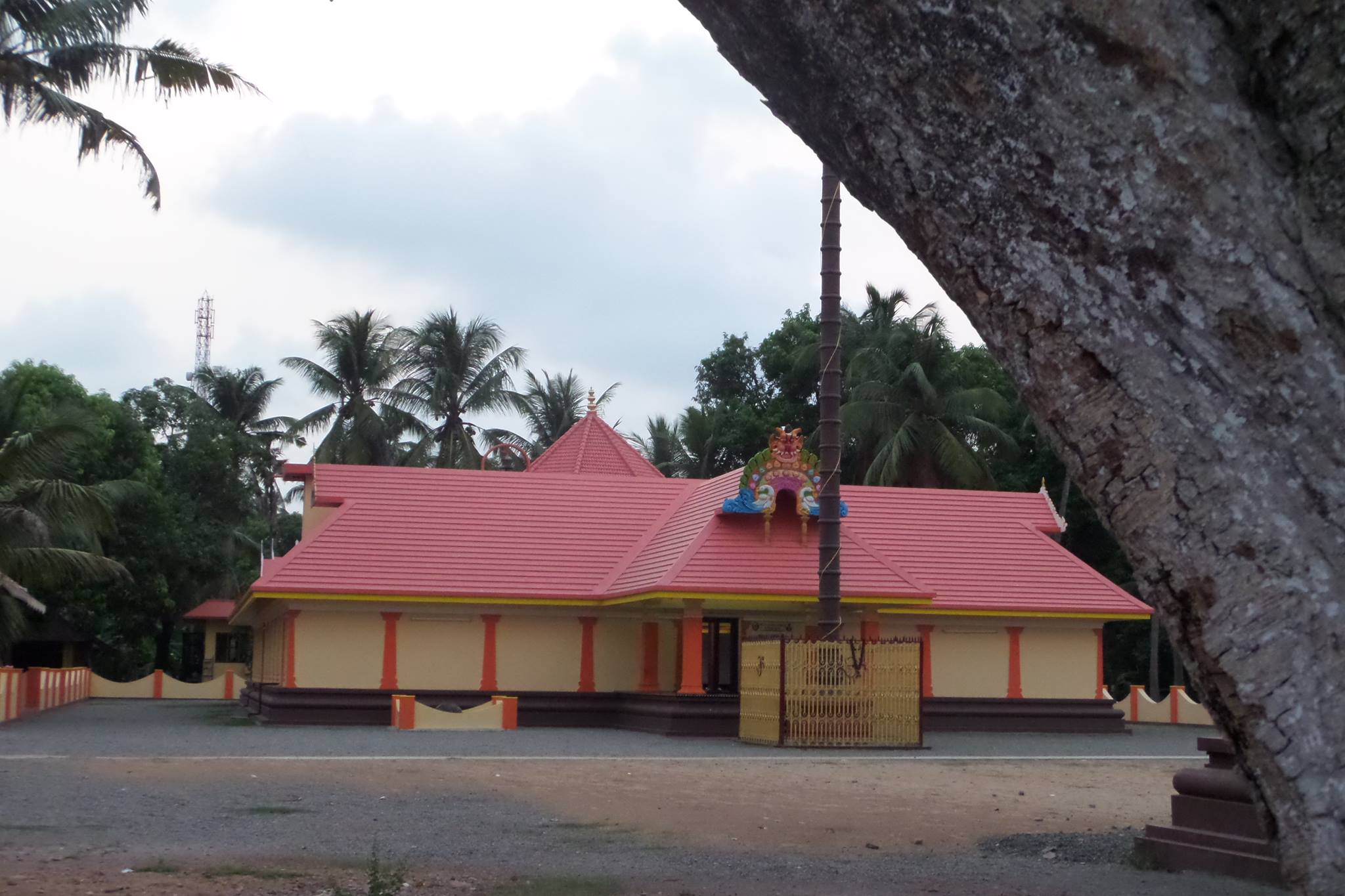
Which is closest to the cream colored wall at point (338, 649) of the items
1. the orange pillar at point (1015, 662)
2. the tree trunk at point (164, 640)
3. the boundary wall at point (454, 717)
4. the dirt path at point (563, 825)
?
the boundary wall at point (454, 717)

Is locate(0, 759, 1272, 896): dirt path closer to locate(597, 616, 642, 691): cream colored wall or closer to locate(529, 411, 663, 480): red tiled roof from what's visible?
locate(597, 616, 642, 691): cream colored wall

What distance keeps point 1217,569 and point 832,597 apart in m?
17.0

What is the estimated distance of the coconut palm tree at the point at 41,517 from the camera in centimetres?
2216

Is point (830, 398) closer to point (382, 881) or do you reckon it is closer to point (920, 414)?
point (382, 881)

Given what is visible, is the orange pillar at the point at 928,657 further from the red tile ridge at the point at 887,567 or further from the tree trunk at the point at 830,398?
the tree trunk at the point at 830,398

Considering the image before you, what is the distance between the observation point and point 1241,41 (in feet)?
8.27

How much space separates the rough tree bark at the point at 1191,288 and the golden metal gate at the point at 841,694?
16.0 meters

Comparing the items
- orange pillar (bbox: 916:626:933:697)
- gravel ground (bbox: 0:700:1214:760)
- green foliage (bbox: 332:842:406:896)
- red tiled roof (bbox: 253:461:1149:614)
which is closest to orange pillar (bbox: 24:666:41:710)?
gravel ground (bbox: 0:700:1214:760)

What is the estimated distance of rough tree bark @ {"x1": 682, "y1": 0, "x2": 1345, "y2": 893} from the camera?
2385 mm

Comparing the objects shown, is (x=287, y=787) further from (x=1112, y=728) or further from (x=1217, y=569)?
(x=1112, y=728)

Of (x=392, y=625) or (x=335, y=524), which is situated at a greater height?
(x=335, y=524)

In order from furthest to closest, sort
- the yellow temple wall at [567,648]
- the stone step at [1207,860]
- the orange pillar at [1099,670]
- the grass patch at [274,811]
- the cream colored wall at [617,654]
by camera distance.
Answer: the orange pillar at [1099,670] → the cream colored wall at [617,654] → the yellow temple wall at [567,648] → the grass patch at [274,811] → the stone step at [1207,860]

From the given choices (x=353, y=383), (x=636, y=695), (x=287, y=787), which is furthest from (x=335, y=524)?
(x=353, y=383)

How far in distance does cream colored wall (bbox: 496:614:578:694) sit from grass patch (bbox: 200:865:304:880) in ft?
49.3
